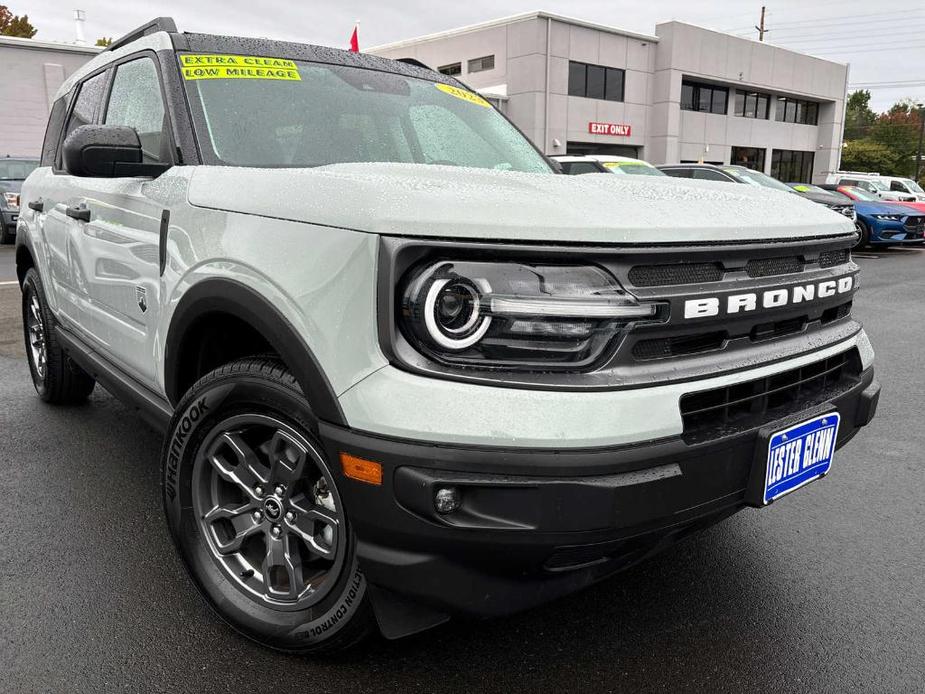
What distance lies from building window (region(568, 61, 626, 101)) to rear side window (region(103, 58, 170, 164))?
33.1m

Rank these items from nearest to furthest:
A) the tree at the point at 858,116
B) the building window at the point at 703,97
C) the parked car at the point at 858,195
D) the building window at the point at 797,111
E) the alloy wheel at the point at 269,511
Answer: the alloy wheel at the point at 269,511
the parked car at the point at 858,195
the building window at the point at 703,97
the building window at the point at 797,111
the tree at the point at 858,116

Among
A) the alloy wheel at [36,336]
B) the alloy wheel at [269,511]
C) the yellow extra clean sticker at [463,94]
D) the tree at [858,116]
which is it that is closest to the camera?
the alloy wheel at [269,511]

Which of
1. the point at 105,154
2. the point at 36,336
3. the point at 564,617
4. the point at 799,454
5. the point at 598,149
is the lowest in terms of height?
the point at 564,617

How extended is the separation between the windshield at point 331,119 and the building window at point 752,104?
42927mm

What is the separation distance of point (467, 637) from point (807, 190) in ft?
49.0

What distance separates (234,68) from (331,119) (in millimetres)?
384

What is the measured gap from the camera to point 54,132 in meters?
4.27

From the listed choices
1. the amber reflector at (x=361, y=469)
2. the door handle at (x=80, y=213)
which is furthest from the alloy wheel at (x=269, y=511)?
the door handle at (x=80, y=213)

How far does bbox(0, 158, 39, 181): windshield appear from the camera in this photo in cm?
1486

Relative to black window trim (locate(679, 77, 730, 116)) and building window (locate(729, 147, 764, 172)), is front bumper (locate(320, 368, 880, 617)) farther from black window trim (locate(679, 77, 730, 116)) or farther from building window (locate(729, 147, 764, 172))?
building window (locate(729, 147, 764, 172))

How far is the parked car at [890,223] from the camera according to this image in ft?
46.7

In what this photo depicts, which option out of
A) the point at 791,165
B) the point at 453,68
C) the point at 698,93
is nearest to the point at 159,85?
the point at 453,68

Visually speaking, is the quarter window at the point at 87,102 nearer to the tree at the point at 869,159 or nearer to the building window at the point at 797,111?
the building window at the point at 797,111

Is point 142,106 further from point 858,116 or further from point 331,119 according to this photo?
point 858,116
